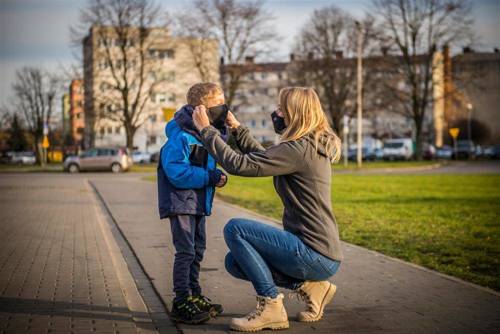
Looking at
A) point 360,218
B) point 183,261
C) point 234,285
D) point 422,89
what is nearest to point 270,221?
point 360,218

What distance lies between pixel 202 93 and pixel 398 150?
63.2 meters

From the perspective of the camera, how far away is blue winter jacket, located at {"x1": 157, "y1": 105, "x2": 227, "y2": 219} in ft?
16.4

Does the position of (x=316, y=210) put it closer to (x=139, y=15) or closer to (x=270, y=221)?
(x=270, y=221)

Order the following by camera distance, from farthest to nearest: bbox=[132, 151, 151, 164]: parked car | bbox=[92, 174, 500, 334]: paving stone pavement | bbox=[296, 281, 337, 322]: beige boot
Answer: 1. bbox=[132, 151, 151, 164]: parked car
2. bbox=[92, 174, 500, 334]: paving stone pavement
3. bbox=[296, 281, 337, 322]: beige boot

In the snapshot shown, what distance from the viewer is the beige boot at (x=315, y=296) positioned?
496 centimetres

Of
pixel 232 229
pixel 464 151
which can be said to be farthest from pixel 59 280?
pixel 464 151

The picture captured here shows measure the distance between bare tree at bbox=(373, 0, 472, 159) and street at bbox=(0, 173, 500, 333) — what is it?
149 ft

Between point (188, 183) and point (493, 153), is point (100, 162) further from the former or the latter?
point (493, 153)

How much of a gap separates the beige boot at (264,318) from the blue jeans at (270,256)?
51 mm

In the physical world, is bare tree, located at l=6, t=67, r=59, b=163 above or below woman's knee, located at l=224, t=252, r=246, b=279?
above

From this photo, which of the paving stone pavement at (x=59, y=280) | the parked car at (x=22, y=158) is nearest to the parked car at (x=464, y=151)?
the parked car at (x=22, y=158)

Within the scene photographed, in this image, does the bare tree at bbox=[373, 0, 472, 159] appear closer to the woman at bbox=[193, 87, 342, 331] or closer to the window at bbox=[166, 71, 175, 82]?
the window at bbox=[166, 71, 175, 82]

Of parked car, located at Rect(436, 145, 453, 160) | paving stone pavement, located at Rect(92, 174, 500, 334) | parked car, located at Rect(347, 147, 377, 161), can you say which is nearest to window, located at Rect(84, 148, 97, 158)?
parked car, located at Rect(347, 147, 377, 161)

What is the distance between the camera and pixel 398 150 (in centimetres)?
6644
